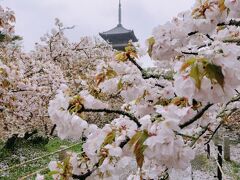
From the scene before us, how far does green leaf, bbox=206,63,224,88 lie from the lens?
127 centimetres

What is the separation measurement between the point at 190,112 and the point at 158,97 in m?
A: 0.97

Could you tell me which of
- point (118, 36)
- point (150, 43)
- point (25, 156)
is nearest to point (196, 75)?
point (150, 43)

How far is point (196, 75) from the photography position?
126 centimetres

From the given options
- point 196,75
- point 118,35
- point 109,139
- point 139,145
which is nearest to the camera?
point 196,75

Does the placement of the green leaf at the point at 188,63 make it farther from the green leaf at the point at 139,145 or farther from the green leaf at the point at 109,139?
the green leaf at the point at 109,139

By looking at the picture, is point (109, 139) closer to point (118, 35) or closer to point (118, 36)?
point (118, 35)

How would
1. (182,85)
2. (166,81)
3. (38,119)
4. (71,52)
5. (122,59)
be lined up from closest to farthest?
(182,85) < (122,59) < (166,81) < (71,52) < (38,119)

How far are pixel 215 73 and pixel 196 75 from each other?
0.22 ft

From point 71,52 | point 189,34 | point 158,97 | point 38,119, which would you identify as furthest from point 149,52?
point 38,119

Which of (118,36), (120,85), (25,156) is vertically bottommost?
(25,156)

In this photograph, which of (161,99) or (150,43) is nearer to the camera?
(150,43)

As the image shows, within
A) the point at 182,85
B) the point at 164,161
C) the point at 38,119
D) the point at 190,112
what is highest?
the point at 182,85

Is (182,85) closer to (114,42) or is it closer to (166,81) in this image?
(166,81)

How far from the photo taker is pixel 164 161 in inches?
59.3
